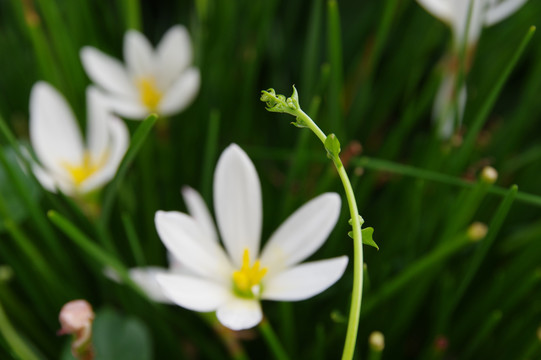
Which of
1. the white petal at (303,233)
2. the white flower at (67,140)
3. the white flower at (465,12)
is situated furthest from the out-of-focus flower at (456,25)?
the white flower at (67,140)

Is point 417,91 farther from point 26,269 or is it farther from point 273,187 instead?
point 26,269

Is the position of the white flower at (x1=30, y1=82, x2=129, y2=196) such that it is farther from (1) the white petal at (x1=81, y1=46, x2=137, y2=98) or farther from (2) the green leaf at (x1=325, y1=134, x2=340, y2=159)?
(2) the green leaf at (x1=325, y1=134, x2=340, y2=159)

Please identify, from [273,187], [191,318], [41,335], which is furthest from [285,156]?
[41,335]

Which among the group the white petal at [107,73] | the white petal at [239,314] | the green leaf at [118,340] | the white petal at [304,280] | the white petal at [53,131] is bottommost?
the green leaf at [118,340]

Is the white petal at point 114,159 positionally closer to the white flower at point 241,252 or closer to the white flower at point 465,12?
the white flower at point 241,252

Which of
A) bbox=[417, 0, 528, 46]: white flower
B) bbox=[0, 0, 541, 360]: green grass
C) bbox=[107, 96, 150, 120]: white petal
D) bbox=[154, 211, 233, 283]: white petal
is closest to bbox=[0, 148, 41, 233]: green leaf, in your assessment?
bbox=[0, 0, 541, 360]: green grass

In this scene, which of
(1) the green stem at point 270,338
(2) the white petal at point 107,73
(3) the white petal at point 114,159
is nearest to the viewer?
(1) the green stem at point 270,338
